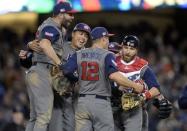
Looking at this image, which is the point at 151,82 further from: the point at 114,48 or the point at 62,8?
the point at 62,8

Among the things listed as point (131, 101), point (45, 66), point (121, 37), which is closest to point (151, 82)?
point (131, 101)

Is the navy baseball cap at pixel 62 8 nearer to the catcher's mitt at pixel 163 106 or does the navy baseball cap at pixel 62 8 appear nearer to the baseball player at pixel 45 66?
the baseball player at pixel 45 66

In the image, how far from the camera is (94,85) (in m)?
9.37

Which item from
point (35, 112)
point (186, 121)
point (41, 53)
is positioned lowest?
point (186, 121)

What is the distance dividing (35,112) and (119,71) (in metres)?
1.20

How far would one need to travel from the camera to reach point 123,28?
64.0 ft

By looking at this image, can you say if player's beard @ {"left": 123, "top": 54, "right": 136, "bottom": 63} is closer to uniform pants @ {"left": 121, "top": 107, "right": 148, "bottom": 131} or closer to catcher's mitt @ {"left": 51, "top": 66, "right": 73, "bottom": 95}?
uniform pants @ {"left": 121, "top": 107, "right": 148, "bottom": 131}

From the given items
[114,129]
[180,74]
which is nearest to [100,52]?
[114,129]

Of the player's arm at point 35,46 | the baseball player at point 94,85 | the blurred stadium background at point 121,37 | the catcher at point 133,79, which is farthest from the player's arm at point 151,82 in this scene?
the blurred stadium background at point 121,37

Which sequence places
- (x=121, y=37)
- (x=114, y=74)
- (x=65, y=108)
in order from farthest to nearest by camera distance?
1. (x=121, y=37)
2. (x=65, y=108)
3. (x=114, y=74)

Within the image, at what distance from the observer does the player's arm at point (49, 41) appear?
9.36m

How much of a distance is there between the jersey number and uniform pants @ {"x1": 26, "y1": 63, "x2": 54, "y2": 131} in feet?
2.00

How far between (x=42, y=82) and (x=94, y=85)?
0.76 metres

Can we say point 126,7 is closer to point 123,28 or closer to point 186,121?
point 186,121
